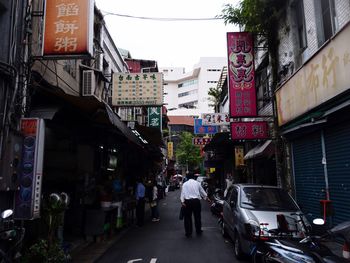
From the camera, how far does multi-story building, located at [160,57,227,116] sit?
281ft

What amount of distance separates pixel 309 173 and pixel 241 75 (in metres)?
4.45

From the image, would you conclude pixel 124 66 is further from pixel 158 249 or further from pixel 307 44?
pixel 158 249

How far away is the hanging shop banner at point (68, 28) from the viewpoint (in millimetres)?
7801

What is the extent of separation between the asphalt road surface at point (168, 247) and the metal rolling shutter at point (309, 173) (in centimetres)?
266

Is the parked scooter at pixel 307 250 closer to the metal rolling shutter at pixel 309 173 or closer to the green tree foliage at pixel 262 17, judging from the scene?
the metal rolling shutter at pixel 309 173

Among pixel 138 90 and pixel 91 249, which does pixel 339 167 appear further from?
pixel 138 90

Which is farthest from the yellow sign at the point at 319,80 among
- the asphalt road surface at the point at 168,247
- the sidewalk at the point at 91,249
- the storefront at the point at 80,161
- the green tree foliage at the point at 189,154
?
the green tree foliage at the point at 189,154

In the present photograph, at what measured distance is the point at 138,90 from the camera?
1422 cm

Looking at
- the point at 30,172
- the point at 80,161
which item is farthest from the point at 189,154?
the point at 30,172

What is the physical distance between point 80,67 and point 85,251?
6.96 metres

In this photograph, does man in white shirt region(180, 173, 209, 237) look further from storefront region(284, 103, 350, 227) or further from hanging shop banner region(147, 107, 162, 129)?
hanging shop banner region(147, 107, 162, 129)

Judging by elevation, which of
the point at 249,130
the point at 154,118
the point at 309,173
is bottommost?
the point at 309,173

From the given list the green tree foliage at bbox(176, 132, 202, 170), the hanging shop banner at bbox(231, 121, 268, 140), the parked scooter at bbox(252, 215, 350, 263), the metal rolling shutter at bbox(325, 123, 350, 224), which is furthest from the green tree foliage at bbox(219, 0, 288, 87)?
the green tree foliage at bbox(176, 132, 202, 170)

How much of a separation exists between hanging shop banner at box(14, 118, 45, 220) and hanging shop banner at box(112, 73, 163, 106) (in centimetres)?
714
